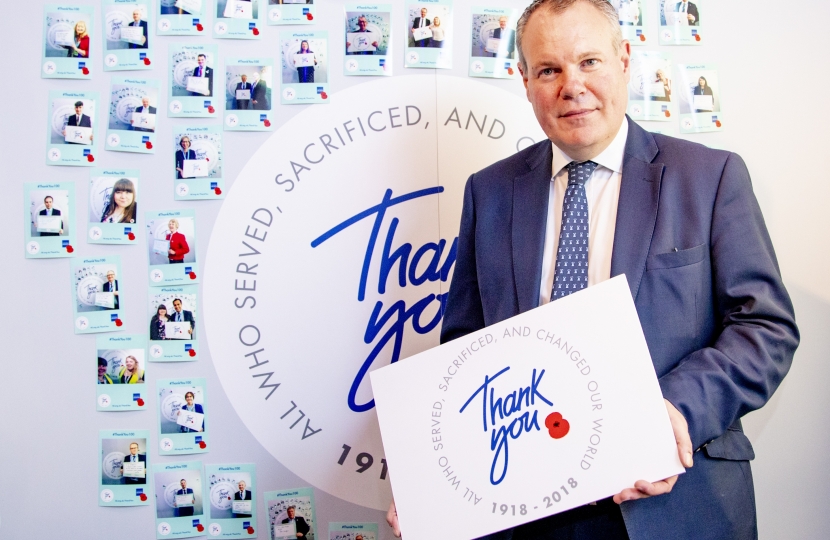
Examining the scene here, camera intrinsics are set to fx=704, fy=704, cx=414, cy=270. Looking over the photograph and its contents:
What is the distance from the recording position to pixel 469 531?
1.38m

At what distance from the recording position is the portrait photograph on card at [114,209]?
6.98ft

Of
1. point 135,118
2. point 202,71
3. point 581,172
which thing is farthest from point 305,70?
point 581,172

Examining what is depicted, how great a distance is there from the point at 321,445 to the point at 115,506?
0.66m

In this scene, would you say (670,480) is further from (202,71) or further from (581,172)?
(202,71)

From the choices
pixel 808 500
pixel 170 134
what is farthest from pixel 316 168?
pixel 808 500

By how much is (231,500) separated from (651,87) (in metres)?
1.78

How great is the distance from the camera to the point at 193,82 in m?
2.12

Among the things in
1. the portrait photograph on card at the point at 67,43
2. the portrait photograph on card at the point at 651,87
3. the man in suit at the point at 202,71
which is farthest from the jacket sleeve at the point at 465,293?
the portrait photograph on card at the point at 67,43

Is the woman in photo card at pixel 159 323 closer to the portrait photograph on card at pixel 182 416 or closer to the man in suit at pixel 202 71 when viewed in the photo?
the portrait photograph on card at pixel 182 416

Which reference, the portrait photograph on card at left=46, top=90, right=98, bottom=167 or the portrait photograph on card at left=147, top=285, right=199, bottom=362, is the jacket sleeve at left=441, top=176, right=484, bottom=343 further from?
the portrait photograph on card at left=46, top=90, right=98, bottom=167

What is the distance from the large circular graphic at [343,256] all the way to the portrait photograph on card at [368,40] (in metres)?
0.06

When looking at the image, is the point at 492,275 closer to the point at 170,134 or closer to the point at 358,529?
the point at 358,529

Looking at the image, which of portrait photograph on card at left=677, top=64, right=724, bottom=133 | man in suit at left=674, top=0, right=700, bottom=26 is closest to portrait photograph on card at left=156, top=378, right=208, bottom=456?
portrait photograph on card at left=677, top=64, right=724, bottom=133

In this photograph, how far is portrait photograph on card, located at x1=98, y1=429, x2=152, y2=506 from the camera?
6.98 ft
